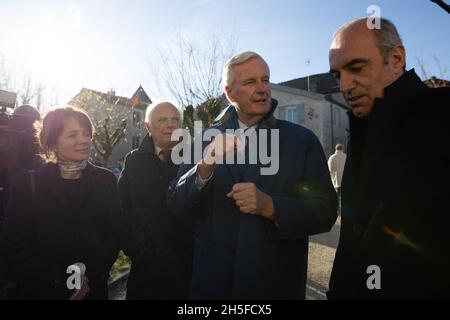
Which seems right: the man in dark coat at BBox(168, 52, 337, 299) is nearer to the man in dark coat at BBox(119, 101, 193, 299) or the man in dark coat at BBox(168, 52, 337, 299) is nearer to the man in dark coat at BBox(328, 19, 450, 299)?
the man in dark coat at BBox(328, 19, 450, 299)

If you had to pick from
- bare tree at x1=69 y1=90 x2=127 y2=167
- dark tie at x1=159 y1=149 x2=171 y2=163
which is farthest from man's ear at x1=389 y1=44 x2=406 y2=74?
bare tree at x1=69 y1=90 x2=127 y2=167

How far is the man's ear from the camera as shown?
1476 millimetres

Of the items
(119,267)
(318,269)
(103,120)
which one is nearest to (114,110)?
(103,120)

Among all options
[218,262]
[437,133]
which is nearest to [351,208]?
[437,133]

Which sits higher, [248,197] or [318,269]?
[248,197]

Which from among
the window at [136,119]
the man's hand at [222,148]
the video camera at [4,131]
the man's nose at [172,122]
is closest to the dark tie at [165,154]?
the man's nose at [172,122]

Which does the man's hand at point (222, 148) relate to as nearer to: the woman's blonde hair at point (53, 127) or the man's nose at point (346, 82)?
the man's nose at point (346, 82)

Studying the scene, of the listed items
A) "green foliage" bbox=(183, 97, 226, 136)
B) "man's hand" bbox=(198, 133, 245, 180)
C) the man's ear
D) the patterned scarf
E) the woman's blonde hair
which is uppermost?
"green foliage" bbox=(183, 97, 226, 136)

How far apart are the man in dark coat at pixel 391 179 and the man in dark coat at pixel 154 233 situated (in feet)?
4.51

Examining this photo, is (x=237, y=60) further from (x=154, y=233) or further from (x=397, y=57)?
(x=154, y=233)

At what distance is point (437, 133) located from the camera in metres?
1.20

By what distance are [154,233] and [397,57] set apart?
2.00 meters

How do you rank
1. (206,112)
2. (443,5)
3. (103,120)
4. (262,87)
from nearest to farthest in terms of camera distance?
1. (262,87)
2. (443,5)
3. (206,112)
4. (103,120)

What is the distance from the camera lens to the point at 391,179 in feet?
4.16
